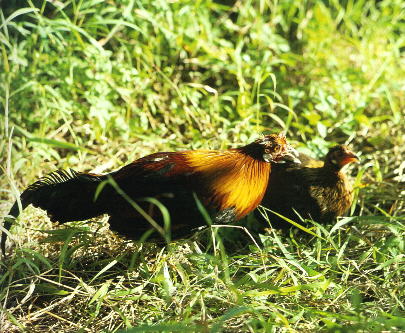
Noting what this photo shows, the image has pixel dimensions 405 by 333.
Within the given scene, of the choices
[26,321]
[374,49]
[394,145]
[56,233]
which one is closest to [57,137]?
[56,233]

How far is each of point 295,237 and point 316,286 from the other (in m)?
0.78

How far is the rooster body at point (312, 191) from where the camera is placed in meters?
3.11

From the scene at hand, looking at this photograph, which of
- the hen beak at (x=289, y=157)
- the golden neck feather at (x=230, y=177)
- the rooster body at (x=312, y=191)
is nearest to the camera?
the golden neck feather at (x=230, y=177)

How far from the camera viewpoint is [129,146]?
151 inches

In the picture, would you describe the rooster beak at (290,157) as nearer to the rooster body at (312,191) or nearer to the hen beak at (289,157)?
the hen beak at (289,157)

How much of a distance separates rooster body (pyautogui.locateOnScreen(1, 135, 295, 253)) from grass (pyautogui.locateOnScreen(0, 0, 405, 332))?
0.16 m

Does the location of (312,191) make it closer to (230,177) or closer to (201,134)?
(230,177)

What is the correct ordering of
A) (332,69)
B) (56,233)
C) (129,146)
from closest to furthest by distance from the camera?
(56,233), (129,146), (332,69)

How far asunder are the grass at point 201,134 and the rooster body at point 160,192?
16 centimetres

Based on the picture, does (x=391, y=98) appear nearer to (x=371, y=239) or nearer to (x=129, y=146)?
(x=371, y=239)

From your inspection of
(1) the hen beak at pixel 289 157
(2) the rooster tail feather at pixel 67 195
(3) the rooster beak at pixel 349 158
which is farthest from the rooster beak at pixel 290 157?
(2) the rooster tail feather at pixel 67 195

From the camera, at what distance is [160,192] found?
2551 millimetres

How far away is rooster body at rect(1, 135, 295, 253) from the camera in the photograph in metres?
2.56

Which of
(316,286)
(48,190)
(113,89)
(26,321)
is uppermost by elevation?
(113,89)
